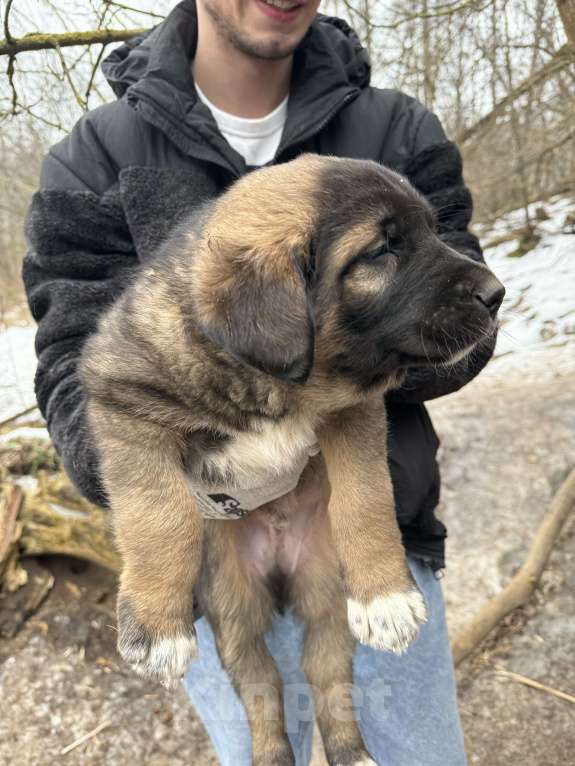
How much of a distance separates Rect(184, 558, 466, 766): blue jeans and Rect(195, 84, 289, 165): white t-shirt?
1622mm

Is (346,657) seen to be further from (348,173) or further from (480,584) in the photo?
(480,584)

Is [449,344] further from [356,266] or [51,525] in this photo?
[51,525]

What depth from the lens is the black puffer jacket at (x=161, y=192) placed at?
2426mm

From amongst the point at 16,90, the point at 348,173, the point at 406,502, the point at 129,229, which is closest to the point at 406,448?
the point at 406,502

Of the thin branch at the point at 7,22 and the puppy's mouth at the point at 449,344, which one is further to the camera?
the thin branch at the point at 7,22

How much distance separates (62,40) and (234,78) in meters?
1.24

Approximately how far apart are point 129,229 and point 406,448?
1286mm

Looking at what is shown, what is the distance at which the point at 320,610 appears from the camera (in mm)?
2465

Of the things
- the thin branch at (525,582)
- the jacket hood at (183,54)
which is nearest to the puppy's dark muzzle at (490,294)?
the jacket hood at (183,54)

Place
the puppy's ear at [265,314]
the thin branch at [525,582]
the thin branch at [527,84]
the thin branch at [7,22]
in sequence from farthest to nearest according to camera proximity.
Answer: the thin branch at [527,84]
the thin branch at [525,582]
the thin branch at [7,22]
the puppy's ear at [265,314]

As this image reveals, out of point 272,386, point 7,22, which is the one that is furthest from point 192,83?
point 272,386

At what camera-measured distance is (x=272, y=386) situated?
2141 millimetres

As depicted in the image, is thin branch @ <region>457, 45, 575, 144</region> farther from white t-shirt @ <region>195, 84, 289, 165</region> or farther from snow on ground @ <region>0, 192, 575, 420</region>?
white t-shirt @ <region>195, 84, 289, 165</region>

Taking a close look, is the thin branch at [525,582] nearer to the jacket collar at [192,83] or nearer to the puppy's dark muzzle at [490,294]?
the puppy's dark muzzle at [490,294]
